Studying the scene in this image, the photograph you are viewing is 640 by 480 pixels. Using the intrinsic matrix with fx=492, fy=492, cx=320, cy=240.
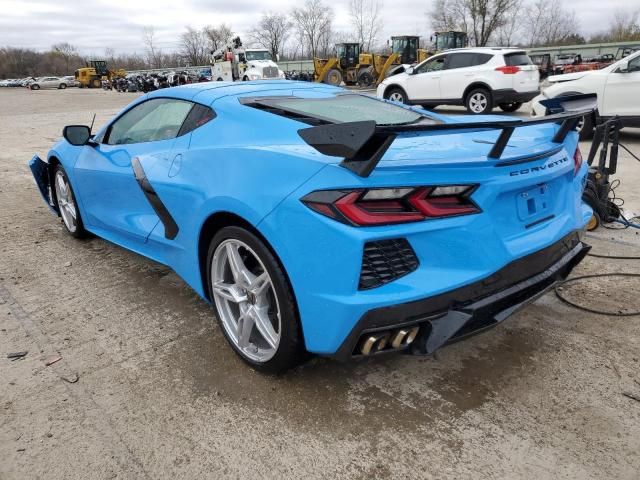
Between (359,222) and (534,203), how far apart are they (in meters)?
0.87

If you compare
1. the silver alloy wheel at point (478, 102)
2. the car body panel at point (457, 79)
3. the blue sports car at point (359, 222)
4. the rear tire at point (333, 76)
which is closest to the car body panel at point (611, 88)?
the car body panel at point (457, 79)

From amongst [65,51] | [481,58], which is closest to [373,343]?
[481,58]

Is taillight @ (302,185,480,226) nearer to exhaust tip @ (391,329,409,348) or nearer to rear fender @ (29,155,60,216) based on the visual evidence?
exhaust tip @ (391,329,409,348)

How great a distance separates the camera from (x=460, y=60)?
12.9m

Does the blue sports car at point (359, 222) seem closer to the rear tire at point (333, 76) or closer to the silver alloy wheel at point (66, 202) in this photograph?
the silver alloy wheel at point (66, 202)

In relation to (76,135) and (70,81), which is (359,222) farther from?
(70,81)

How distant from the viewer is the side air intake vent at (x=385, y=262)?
6.01 feet

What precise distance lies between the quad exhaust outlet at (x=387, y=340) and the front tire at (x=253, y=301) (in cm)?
34

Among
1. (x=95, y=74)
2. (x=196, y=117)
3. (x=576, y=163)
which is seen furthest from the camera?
(x=95, y=74)

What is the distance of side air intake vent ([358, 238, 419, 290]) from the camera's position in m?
1.83

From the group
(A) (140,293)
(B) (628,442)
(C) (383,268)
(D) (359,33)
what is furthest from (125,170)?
(D) (359,33)

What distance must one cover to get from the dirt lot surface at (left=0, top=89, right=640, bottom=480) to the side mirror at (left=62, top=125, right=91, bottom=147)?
1284 mm

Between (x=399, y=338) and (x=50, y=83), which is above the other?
(x=50, y=83)

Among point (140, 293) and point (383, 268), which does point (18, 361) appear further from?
point (383, 268)
